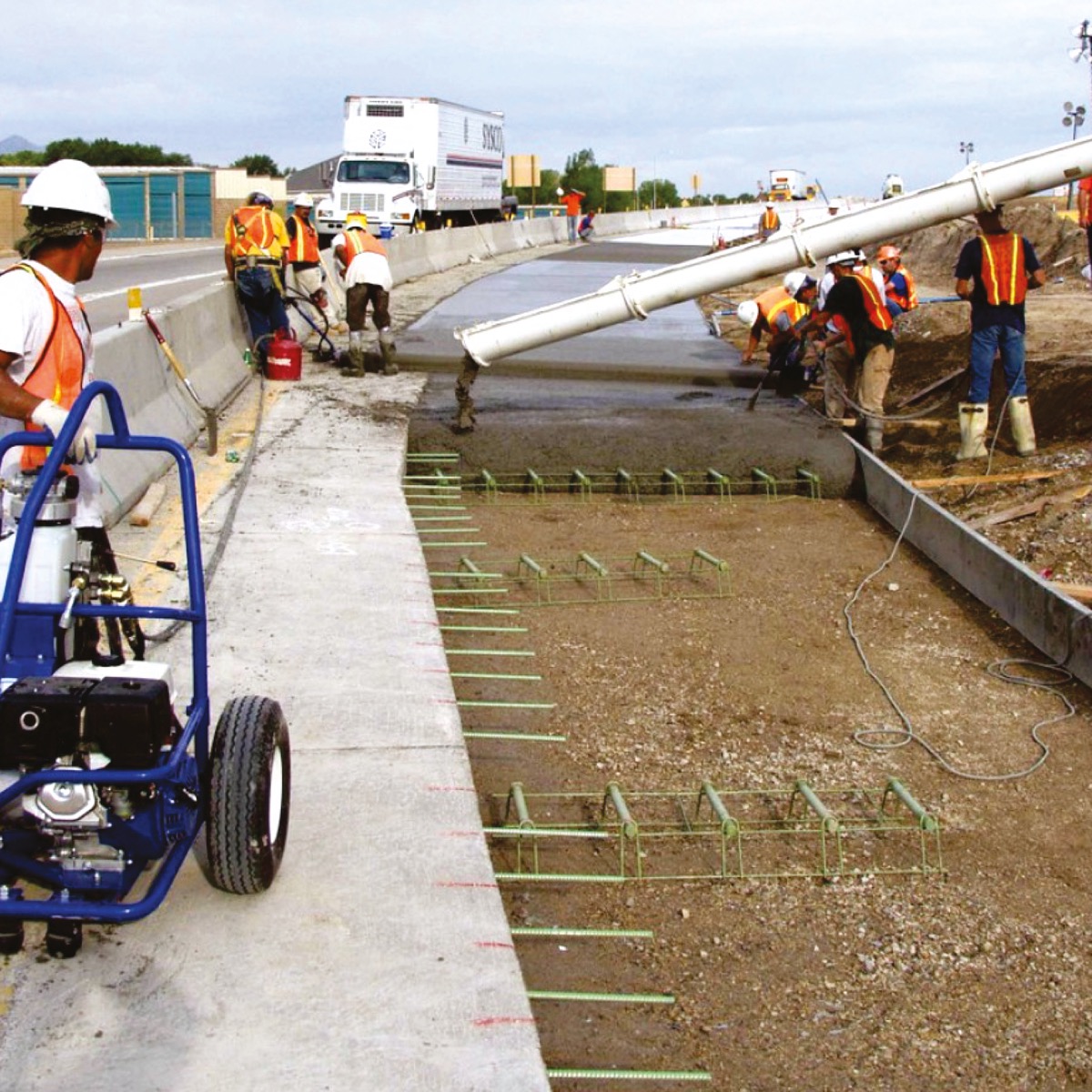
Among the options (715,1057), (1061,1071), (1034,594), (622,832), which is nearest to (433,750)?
(622,832)

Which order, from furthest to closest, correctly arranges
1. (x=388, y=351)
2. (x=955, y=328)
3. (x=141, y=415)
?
1. (x=955, y=328)
2. (x=388, y=351)
3. (x=141, y=415)

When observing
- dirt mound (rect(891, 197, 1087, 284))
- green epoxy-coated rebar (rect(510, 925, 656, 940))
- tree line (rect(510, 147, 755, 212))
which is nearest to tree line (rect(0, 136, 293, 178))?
tree line (rect(510, 147, 755, 212))

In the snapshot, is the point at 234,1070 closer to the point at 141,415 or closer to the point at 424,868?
the point at 424,868

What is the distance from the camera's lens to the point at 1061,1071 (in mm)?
4305

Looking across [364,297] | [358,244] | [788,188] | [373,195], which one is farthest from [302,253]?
[788,188]

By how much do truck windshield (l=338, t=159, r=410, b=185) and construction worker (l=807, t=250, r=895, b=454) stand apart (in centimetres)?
2616

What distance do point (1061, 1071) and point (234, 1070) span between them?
2421 millimetres

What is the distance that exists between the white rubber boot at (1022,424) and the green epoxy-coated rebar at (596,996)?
28.5 ft

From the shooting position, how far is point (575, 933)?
4770 mm

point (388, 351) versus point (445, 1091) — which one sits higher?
point (388, 351)

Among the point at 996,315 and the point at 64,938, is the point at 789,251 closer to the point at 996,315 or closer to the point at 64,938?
the point at 996,315

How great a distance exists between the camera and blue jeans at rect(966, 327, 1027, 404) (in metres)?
12.2

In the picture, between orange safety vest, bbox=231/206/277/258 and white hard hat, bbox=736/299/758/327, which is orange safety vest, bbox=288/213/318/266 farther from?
white hard hat, bbox=736/299/758/327

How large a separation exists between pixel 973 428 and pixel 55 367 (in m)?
9.25
